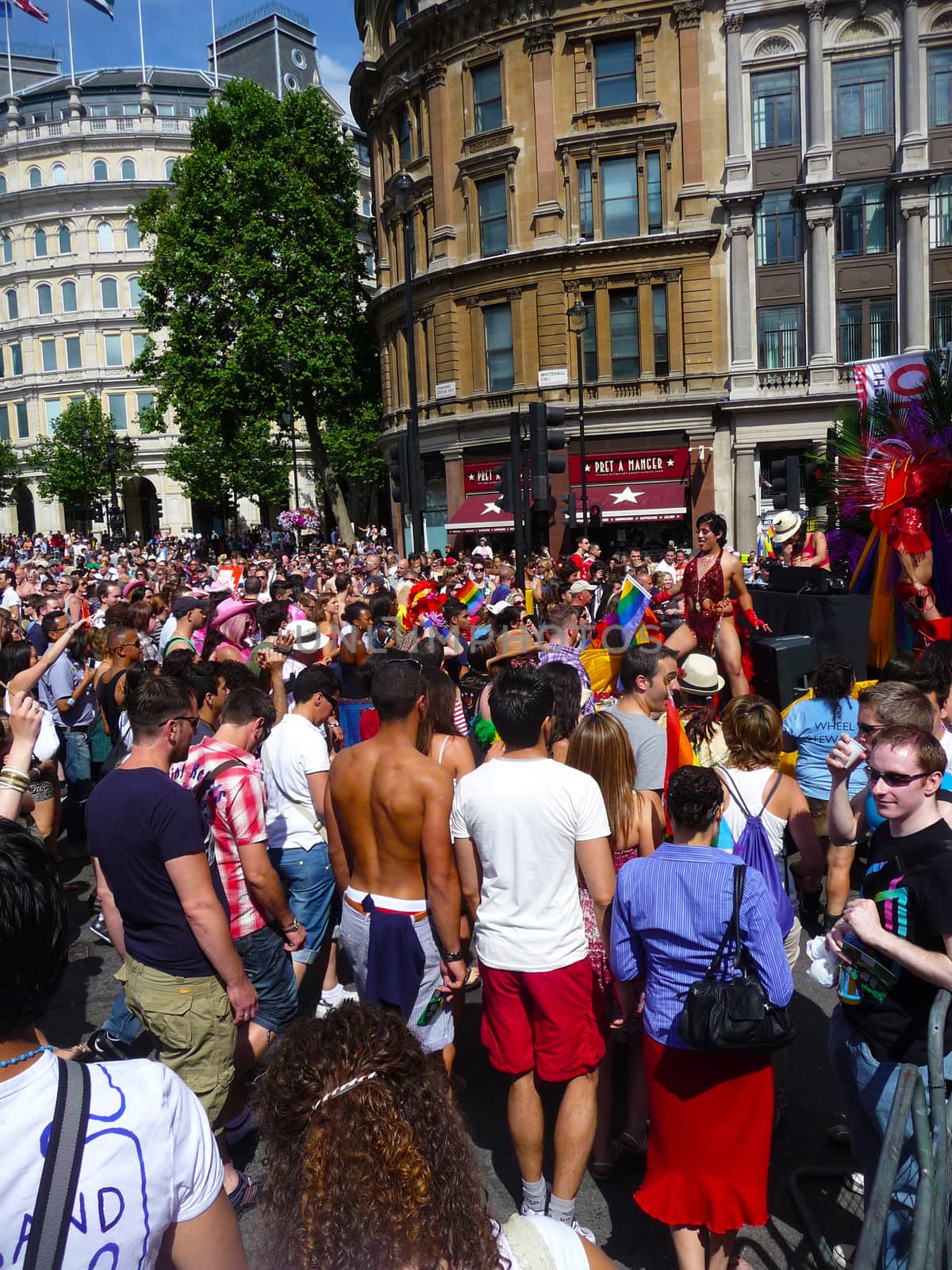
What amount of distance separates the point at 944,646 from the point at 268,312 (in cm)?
3061

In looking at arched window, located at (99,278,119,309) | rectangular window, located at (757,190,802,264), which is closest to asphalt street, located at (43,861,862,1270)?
rectangular window, located at (757,190,802,264)

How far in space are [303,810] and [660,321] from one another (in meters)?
27.2

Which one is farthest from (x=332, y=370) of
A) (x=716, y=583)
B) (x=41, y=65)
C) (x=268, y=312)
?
(x=41, y=65)

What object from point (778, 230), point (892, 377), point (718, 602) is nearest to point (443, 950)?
point (718, 602)

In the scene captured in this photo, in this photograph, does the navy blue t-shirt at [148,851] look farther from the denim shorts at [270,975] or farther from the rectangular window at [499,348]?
the rectangular window at [499,348]

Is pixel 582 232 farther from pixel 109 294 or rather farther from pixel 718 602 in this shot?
pixel 109 294

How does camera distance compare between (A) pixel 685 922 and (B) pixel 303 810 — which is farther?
(B) pixel 303 810

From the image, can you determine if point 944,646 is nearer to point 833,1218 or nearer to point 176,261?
point 833,1218

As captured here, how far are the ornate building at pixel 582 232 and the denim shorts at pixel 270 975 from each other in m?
26.3

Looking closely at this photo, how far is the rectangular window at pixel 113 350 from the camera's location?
2520 inches

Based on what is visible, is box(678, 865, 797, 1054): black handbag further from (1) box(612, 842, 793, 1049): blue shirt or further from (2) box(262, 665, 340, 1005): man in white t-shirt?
(2) box(262, 665, 340, 1005): man in white t-shirt

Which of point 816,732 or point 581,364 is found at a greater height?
point 581,364

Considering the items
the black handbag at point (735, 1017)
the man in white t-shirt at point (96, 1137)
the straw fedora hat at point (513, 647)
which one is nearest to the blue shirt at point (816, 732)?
the straw fedora hat at point (513, 647)

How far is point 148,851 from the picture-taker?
3.50 meters
